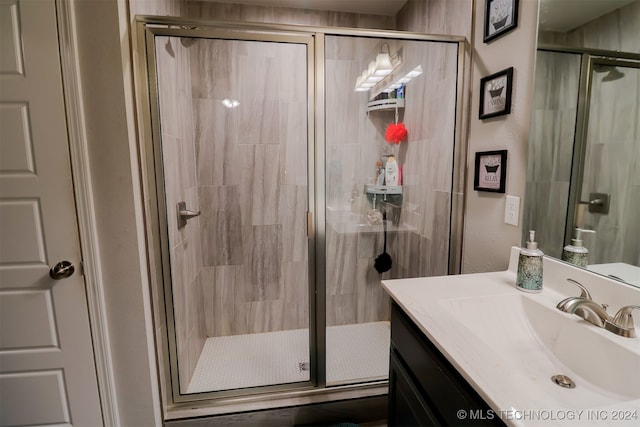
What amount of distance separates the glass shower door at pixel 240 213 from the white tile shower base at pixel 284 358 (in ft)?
0.04

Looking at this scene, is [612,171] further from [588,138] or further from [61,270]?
[61,270]

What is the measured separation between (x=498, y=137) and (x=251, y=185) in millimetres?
1581

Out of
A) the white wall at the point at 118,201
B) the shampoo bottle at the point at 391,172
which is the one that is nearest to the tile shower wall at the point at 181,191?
the white wall at the point at 118,201

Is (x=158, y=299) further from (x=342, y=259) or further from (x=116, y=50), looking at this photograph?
(x=342, y=259)

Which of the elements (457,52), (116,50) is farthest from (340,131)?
(116,50)

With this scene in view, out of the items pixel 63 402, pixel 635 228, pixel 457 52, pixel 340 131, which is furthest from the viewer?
pixel 340 131

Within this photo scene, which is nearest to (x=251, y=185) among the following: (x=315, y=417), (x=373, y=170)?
(x=373, y=170)

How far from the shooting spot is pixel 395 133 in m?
2.22

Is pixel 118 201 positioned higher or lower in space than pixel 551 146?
lower

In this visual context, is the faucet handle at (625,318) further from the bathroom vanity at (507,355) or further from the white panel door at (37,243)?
the white panel door at (37,243)

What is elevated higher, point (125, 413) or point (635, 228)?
point (635, 228)

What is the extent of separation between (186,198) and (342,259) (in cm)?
118

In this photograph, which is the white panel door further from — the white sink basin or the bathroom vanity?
the white sink basin

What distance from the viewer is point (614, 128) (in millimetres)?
909
